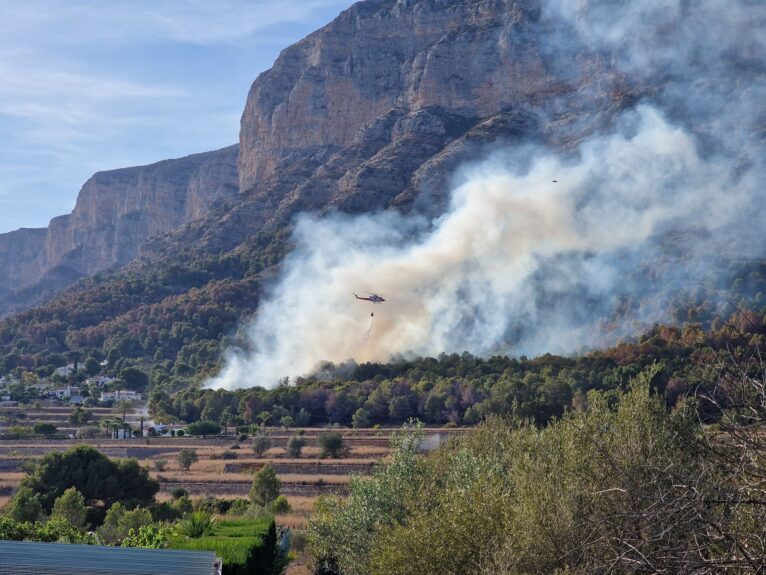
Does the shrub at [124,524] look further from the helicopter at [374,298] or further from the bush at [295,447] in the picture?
the helicopter at [374,298]

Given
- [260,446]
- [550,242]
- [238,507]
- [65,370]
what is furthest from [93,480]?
[65,370]

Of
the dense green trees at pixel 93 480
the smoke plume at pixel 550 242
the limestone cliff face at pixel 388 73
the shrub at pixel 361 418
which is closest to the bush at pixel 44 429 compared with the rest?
the shrub at pixel 361 418

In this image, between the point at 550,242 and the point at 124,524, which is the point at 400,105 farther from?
the point at 124,524

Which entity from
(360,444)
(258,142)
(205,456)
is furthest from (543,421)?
(258,142)

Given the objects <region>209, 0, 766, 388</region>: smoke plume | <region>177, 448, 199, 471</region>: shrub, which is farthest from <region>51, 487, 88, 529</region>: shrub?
<region>209, 0, 766, 388</region>: smoke plume

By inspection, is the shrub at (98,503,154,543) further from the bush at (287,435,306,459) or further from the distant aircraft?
the distant aircraft

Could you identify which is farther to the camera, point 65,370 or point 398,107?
point 398,107

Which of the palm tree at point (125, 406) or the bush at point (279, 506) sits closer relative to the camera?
the bush at point (279, 506)
